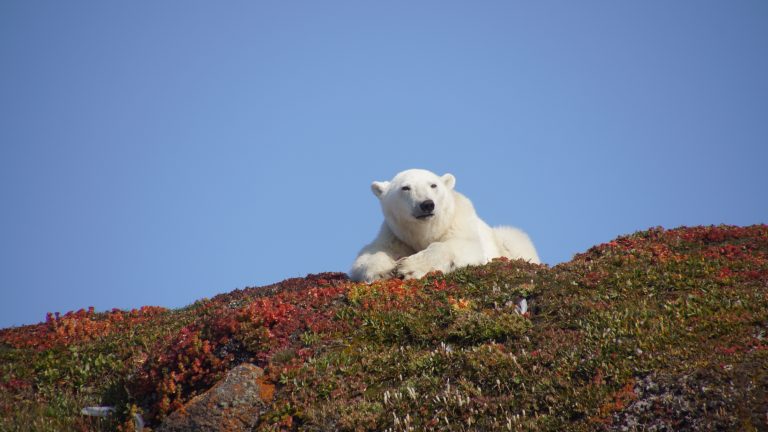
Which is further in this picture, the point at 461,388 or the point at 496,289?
the point at 496,289

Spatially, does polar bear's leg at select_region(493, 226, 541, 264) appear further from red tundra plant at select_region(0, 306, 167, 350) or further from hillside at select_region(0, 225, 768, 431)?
red tundra plant at select_region(0, 306, 167, 350)

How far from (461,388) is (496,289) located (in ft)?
11.0

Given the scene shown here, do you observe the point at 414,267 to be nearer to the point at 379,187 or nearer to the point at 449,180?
the point at 379,187

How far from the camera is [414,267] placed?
43.7 ft

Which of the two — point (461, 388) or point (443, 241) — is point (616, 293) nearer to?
point (461, 388)

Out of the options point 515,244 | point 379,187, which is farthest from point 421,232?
point 515,244

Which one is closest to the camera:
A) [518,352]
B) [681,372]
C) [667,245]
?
[681,372]

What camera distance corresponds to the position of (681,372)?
7211mm

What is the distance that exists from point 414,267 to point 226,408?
18.9 feet

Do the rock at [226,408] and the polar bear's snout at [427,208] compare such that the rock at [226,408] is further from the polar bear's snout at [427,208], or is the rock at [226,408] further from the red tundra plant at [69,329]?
the polar bear's snout at [427,208]

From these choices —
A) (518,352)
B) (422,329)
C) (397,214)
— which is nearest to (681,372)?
(518,352)

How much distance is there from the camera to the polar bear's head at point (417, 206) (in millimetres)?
13961

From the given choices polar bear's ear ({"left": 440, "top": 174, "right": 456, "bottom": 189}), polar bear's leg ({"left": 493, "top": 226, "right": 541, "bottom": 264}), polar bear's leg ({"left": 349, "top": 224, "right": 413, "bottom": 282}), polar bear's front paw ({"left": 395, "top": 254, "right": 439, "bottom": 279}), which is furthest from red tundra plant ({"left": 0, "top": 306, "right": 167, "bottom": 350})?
polar bear's leg ({"left": 493, "top": 226, "right": 541, "bottom": 264})

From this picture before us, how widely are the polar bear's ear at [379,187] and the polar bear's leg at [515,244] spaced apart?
11.7 feet
